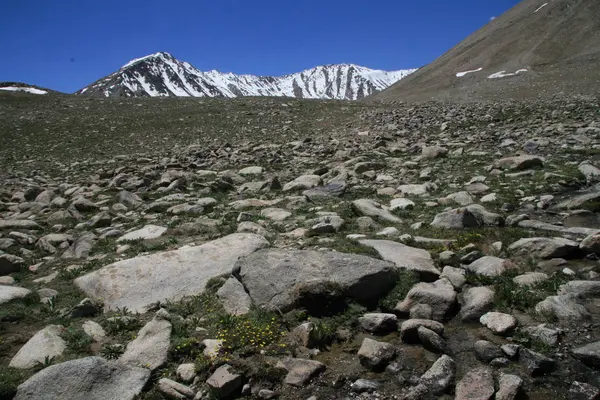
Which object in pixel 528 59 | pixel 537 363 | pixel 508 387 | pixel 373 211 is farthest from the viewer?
pixel 528 59

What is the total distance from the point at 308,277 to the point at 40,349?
358 cm

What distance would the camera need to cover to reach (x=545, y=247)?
6977mm

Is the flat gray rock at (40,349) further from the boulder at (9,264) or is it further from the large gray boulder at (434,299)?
the large gray boulder at (434,299)

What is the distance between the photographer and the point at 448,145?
17.3 meters

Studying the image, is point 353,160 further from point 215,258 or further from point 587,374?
point 587,374

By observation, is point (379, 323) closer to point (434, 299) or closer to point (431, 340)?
point (431, 340)

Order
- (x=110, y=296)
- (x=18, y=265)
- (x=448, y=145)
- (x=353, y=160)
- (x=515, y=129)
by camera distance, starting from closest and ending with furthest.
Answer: (x=110, y=296), (x=18, y=265), (x=353, y=160), (x=448, y=145), (x=515, y=129)

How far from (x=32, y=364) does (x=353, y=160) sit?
1267cm

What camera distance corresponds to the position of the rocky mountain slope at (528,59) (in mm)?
40194

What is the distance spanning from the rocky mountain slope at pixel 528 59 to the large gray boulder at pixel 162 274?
3342 centimetres

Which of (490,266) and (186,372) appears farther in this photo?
(490,266)

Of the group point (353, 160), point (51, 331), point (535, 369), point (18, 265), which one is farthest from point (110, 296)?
point (353, 160)

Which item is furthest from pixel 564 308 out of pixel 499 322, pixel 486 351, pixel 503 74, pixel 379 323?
pixel 503 74

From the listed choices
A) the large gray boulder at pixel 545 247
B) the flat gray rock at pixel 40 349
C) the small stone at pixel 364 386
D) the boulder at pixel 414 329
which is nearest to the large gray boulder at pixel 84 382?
the flat gray rock at pixel 40 349
